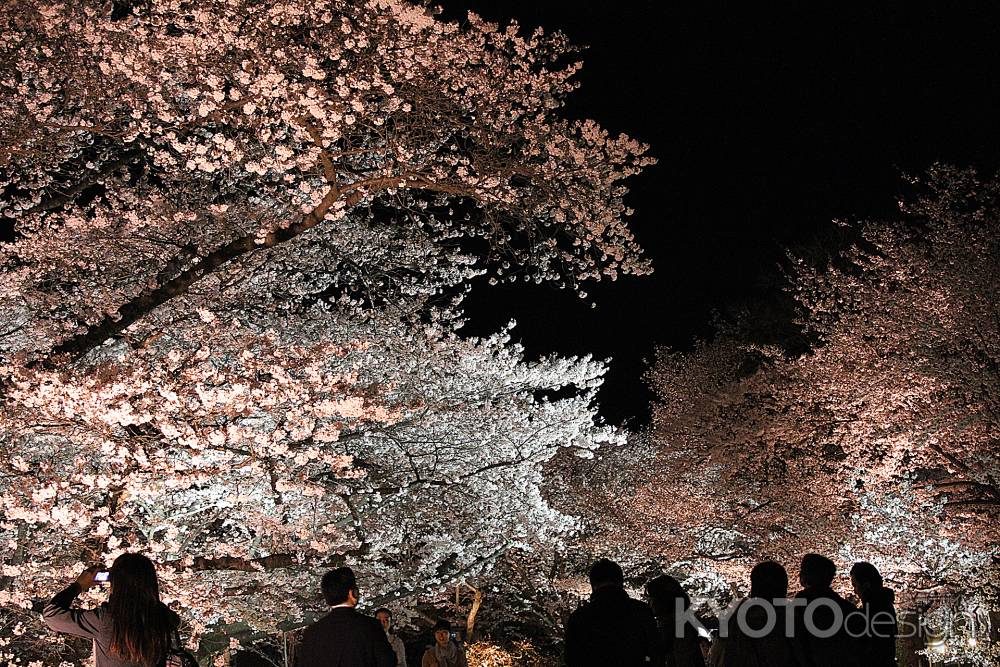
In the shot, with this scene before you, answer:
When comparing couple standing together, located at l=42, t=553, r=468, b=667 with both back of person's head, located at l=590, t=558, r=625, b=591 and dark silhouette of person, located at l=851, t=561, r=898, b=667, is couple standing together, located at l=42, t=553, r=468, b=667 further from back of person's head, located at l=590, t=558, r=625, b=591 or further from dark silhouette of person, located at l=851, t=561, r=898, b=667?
dark silhouette of person, located at l=851, t=561, r=898, b=667

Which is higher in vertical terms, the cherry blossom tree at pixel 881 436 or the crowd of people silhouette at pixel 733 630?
the cherry blossom tree at pixel 881 436

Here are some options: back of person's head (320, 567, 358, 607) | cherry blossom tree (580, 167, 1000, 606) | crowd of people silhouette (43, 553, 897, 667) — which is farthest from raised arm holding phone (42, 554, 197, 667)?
cherry blossom tree (580, 167, 1000, 606)

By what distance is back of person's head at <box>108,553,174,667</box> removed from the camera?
349cm

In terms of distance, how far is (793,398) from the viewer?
1587 cm

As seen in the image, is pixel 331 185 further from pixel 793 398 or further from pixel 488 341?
pixel 793 398

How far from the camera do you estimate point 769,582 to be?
4.20m

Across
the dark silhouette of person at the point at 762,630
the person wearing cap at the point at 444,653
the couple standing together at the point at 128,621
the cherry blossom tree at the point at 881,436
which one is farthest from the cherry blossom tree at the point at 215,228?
the cherry blossom tree at the point at 881,436

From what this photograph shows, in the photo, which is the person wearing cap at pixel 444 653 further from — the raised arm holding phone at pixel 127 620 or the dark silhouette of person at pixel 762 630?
the raised arm holding phone at pixel 127 620

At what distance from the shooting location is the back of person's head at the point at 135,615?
11.4 feet

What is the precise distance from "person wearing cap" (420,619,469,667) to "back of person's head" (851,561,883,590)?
5.51 m

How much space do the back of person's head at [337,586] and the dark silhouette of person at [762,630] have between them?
6.19 feet

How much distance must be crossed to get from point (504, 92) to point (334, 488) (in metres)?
5.82

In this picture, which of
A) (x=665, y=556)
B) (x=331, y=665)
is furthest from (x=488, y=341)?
(x=331, y=665)

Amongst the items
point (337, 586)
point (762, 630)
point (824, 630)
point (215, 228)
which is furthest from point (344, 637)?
point (215, 228)
